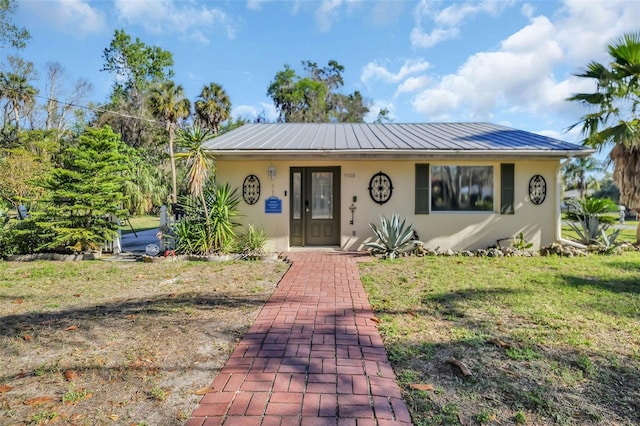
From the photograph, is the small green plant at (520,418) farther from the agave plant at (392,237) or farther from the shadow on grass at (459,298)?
the agave plant at (392,237)

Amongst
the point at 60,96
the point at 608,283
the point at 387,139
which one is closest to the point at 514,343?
the point at 608,283

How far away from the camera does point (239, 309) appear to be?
481 centimetres

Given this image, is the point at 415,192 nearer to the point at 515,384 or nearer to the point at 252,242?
the point at 252,242

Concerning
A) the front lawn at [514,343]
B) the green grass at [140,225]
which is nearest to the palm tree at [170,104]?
the green grass at [140,225]

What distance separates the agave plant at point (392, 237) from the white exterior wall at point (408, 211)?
817 millimetres

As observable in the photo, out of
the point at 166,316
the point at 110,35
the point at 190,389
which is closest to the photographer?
the point at 190,389

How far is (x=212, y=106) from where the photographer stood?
2505 cm

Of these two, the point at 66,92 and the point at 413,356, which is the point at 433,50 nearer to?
the point at 413,356

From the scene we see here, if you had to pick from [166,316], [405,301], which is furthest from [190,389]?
[405,301]

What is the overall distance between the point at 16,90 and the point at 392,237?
99.5 feet

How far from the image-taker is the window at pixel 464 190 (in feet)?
32.0

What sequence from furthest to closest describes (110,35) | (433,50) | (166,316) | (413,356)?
(110,35)
(433,50)
(166,316)
(413,356)

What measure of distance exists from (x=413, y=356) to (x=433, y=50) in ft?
51.3

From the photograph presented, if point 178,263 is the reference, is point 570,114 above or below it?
above
